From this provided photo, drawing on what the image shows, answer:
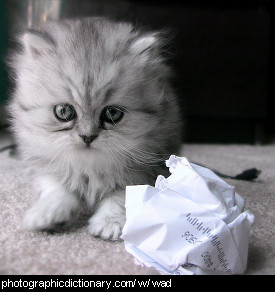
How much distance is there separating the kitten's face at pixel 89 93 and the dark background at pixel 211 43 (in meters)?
1.32

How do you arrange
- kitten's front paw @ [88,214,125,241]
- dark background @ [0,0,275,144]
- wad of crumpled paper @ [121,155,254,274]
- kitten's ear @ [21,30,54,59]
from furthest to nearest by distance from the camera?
1. dark background @ [0,0,275,144]
2. kitten's ear @ [21,30,54,59]
3. kitten's front paw @ [88,214,125,241]
4. wad of crumpled paper @ [121,155,254,274]

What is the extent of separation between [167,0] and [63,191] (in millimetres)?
1791

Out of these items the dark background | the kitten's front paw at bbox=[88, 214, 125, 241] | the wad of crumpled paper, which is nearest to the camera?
the wad of crumpled paper

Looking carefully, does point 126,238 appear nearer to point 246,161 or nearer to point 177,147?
point 177,147

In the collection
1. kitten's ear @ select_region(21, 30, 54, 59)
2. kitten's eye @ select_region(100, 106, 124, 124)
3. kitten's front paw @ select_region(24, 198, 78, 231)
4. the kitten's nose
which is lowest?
kitten's front paw @ select_region(24, 198, 78, 231)

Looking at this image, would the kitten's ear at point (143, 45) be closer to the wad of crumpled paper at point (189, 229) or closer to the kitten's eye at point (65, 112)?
the kitten's eye at point (65, 112)

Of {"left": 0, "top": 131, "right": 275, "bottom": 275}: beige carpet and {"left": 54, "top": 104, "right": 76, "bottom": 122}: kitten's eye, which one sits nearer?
{"left": 0, "top": 131, "right": 275, "bottom": 275}: beige carpet

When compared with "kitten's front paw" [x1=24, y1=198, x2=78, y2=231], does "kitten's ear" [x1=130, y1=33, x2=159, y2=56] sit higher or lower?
higher

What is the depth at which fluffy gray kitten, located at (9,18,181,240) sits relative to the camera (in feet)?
3.38

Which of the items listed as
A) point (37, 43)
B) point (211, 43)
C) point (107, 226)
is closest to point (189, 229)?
point (107, 226)

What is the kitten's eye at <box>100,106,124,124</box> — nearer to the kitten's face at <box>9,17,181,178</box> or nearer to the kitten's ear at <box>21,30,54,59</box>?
the kitten's face at <box>9,17,181,178</box>

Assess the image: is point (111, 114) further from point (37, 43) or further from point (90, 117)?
point (37, 43)

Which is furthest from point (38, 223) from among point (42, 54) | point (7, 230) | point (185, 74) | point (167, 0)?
point (167, 0)

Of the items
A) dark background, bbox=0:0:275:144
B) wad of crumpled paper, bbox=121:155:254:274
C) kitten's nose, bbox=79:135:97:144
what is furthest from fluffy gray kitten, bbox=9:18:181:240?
dark background, bbox=0:0:275:144
